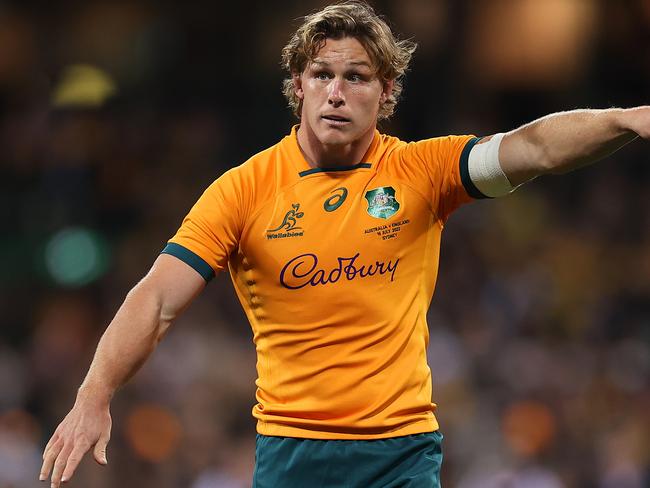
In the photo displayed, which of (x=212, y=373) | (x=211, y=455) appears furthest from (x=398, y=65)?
(x=212, y=373)

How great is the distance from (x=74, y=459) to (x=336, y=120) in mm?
1547

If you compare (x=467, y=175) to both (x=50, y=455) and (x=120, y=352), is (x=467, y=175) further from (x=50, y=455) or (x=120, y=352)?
(x=50, y=455)

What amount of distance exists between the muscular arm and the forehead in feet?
2.04

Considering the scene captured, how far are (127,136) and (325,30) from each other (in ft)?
27.2

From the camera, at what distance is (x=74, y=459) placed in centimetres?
407

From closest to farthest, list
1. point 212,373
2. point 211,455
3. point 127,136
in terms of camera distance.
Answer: point 211,455 → point 212,373 → point 127,136

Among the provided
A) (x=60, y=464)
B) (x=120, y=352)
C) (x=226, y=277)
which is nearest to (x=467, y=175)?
(x=120, y=352)

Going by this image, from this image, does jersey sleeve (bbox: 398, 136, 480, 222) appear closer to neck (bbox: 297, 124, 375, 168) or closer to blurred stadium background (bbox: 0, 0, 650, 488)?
neck (bbox: 297, 124, 375, 168)

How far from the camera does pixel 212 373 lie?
389 inches

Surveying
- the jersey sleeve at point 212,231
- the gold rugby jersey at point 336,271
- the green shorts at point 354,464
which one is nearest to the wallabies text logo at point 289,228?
the gold rugby jersey at point 336,271

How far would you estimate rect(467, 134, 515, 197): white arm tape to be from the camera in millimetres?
4262

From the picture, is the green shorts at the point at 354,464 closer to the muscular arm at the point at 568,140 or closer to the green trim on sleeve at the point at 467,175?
the green trim on sleeve at the point at 467,175

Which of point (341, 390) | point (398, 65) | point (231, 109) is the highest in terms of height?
point (398, 65)

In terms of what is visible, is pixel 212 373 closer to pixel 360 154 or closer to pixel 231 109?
pixel 231 109
